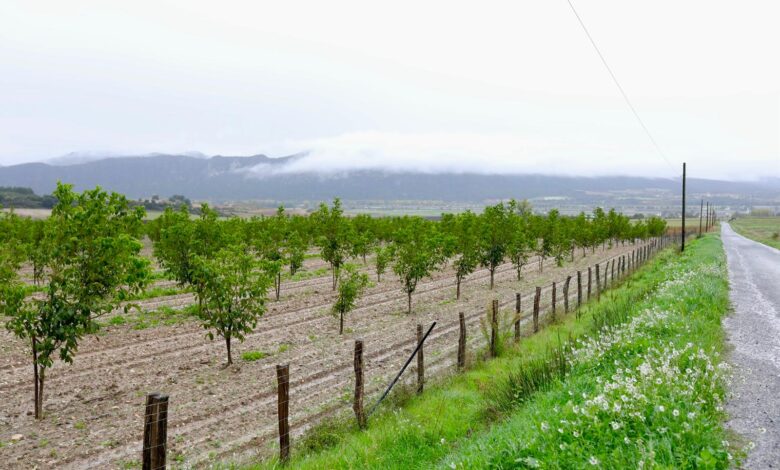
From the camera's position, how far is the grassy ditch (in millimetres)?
6055

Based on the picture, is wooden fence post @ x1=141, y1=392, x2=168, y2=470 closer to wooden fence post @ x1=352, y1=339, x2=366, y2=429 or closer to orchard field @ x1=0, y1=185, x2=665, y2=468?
orchard field @ x1=0, y1=185, x2=665, y2=468

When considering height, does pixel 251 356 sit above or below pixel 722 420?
below

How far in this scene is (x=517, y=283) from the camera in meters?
33.6

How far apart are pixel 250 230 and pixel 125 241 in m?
31.9

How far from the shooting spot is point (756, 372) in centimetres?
936

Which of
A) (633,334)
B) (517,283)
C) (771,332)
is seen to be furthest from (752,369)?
(517,283)

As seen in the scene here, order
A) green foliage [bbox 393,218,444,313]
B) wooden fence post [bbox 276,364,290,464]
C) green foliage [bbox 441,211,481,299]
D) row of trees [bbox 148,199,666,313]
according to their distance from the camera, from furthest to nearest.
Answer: green foliage [bbox 441,211,481,299] < green foliage [bbox 393,218,444,313] < row of trees [bbox 148,199,666,313] < wooden fence post [bbox 276,364,290,464]

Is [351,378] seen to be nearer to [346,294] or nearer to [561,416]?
[346,294]

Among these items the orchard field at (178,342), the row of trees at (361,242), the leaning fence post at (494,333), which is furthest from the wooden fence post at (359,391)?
the row of trees at (361,242)

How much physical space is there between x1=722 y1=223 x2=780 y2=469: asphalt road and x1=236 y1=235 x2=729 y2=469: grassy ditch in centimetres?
35

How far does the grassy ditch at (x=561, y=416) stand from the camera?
6.05 m

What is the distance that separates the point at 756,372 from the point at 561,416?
16.7 ft

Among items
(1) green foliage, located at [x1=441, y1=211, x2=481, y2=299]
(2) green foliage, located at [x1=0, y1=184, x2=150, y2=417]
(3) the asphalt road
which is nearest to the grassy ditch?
(3) the asphalt road

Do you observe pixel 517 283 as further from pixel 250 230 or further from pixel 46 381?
pixel 46 381
